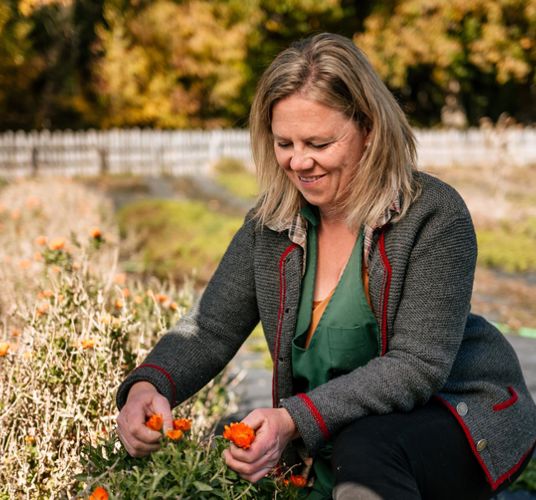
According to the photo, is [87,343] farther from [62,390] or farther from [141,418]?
[141,418]

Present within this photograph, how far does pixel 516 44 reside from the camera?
21922 mm

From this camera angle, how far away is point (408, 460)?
6.40ft

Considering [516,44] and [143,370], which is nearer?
[143,370]

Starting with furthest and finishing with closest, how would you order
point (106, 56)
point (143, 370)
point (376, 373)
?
A: point (106, 56) < point (143, 370) < point (376, 373)

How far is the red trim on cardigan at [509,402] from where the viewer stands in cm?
219

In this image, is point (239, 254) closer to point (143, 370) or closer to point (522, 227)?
point (143, 370)

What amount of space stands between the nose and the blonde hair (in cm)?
13

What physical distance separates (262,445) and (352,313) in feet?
1.60

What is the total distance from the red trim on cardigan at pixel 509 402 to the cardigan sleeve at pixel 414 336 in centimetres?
22

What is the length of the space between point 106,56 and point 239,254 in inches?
721

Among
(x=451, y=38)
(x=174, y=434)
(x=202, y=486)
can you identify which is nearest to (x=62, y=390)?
(x=174, y=434)

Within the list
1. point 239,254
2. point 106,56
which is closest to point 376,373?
point 239,254

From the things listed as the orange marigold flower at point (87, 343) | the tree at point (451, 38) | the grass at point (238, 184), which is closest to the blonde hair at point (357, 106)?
the orange marigold flower at point (87, 343)

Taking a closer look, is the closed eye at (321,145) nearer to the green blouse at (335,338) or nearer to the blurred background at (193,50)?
the green blouse at (335,338)
